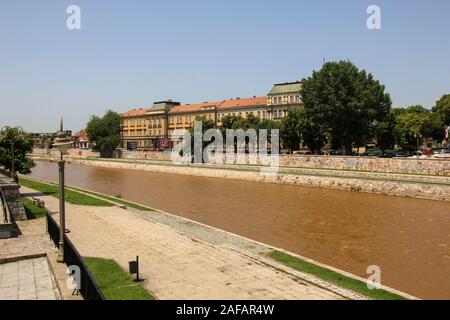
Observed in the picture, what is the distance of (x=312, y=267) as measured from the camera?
14062 mm

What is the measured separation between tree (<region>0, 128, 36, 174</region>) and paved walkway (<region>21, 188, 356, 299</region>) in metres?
9.50

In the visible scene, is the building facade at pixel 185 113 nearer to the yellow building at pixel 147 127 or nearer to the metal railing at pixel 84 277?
the yellow building at pixel 147 127

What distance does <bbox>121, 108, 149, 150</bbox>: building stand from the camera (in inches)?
5472

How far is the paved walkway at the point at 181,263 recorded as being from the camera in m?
11.0

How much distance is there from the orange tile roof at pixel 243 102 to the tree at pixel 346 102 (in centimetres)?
4383

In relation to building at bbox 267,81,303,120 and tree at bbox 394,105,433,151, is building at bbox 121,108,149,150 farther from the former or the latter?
tree at bbox 394,105,433,151

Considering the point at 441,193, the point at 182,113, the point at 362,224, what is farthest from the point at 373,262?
the point at 182,113

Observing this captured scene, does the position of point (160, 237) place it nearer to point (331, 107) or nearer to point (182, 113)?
point (331, 107)

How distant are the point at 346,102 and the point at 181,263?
51022mm

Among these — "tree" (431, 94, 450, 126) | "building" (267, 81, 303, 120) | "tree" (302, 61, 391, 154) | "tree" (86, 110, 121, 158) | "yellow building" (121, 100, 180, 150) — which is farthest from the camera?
"yellow building" (121, 100, 180, 150)

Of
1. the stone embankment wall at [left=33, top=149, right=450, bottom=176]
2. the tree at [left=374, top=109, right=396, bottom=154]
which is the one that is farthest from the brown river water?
the tree at [left=374, top=109, right=396, bottom=154]

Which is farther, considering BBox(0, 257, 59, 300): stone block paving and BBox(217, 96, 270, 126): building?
BBox(217, 96, 270, 126): building

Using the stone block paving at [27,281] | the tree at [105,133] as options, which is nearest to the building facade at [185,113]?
the tree at [105,133]
